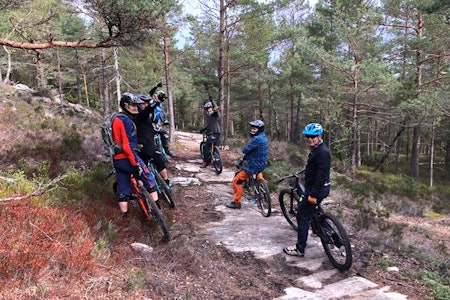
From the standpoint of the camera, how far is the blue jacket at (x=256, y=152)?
23.0ft

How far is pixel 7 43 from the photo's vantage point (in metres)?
5.48

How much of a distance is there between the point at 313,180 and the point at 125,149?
9.73 feet

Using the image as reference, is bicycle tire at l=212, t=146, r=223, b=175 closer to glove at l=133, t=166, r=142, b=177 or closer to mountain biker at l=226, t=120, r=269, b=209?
mountain biker at l=226, t=120, r=269, b=209

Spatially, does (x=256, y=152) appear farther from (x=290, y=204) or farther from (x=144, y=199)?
(x=144, y=199)

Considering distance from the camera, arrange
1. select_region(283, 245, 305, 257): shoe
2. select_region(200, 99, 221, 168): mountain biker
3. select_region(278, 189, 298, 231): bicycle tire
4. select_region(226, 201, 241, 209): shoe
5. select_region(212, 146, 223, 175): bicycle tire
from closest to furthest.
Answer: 1. select_region(283, 245, 305, 257): shoe
2. select_region(278, 189, 298, 231): bicycle tire
3. select_region(226, 201, 241, 209): shoe
4. select_region(200, 99, 221, 168): mountain biker
5. select_region(212, 146, 223, 175): bicycle tire

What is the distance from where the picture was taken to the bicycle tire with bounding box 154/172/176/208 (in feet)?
22.6

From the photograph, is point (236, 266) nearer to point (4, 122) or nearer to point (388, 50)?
point (4, 122)

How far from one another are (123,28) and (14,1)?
2125 mm

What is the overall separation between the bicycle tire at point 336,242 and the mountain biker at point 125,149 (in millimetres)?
3034

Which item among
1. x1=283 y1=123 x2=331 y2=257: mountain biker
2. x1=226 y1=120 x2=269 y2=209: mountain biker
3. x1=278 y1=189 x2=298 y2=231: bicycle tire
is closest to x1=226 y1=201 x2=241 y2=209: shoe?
x1=226 y1=120 x2=269 y2=209: mountain biker

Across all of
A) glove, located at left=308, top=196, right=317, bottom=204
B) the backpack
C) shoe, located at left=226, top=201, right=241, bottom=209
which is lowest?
shoe, located at left=226, top=201, right=241, bottom=209

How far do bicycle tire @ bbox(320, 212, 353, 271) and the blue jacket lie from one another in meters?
2.16

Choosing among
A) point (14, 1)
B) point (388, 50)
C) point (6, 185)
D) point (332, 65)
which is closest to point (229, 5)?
point (332, 65)

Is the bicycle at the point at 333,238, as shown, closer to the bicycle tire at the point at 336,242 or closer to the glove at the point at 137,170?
A: the bicycle tire at the point at 336,242
